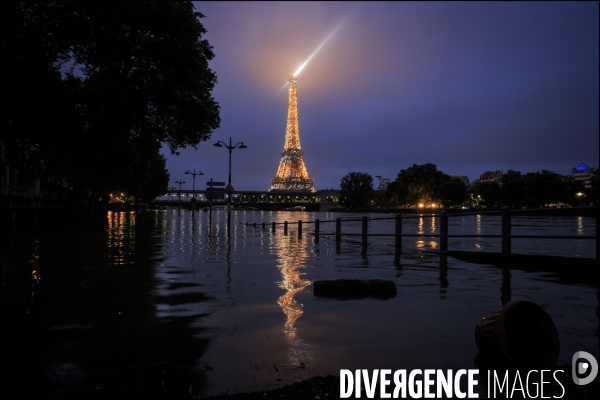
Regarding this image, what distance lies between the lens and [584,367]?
4422 mm

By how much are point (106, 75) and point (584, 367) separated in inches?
1274

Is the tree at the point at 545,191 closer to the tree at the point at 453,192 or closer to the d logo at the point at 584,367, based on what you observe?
the tree at the point at 453,192

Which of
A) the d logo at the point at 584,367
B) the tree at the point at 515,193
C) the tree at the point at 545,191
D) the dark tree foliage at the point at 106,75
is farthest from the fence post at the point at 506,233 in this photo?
the tree at the point at 515,193

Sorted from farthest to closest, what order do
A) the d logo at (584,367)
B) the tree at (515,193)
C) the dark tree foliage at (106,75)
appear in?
the tree at (515,193) < the dark tree foliage at (106,75) < the d logo at (584,367)

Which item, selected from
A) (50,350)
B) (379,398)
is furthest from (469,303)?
(50,350)

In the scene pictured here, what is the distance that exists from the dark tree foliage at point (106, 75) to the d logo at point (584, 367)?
28279 millimetres

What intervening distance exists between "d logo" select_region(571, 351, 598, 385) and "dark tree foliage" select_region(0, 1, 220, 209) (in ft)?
92.8

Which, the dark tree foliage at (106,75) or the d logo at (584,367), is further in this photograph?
the dark tree foliage at (106,75)

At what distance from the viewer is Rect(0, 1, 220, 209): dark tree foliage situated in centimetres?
2862

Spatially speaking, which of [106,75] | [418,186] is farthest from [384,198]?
[106,75]

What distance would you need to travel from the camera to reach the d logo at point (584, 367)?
4.10 m

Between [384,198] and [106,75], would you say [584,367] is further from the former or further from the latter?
[384,198]

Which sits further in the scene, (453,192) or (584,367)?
(453,192)

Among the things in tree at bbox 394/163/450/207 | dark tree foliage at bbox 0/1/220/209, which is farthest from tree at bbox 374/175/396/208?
dark tree foliage at bbox 0/1/220/209
